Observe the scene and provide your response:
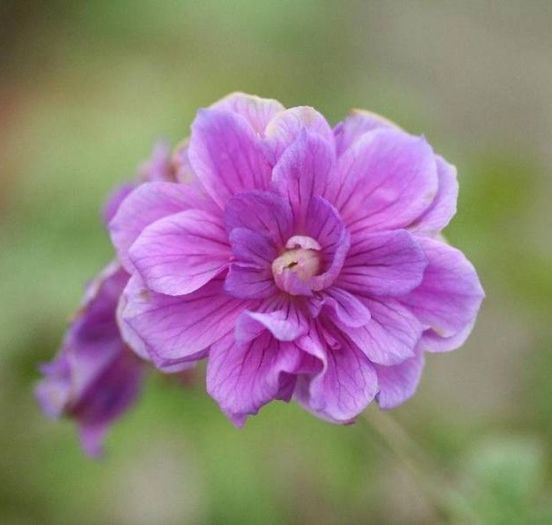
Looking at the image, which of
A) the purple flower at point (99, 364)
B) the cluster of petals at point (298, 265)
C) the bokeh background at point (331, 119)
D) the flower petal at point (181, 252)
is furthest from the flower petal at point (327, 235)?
the bokeh background at point (331, 119)

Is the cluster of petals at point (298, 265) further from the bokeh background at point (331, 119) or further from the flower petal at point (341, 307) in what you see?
the bokeh background at point (331, 119)

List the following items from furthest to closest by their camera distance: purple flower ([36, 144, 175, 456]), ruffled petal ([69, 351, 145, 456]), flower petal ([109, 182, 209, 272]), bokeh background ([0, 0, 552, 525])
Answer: bokeh background ([0, 0, 552, 525]) → ruffled petal ([69, 351, 145, 456]) → purple flower ([36, 144, 175, 456]) → flower petal ([109, 182, 209, 272])

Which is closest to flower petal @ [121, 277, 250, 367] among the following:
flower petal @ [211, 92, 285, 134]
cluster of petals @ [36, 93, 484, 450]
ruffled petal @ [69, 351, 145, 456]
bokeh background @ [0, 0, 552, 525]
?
cluster of petals @ [36, 93, 484, 450]

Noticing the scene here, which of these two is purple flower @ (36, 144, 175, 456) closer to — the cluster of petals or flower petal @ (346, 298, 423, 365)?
the cluster of petals

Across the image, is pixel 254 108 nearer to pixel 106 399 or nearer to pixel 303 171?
pixel 303 171

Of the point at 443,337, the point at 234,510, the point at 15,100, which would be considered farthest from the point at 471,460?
the point at 15,100

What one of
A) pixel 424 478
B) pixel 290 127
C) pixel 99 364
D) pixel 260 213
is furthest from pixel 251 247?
pixel 424 478

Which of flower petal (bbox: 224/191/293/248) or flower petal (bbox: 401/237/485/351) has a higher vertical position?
flower petal (bbox: 224/191/293/248)

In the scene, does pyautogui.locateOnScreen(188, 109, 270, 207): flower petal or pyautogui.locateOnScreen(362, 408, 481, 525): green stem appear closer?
pyautogui.locateOnScreen(188, 109, 270, 207): flower petal

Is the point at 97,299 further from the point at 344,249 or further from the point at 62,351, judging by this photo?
the point at 344,249
